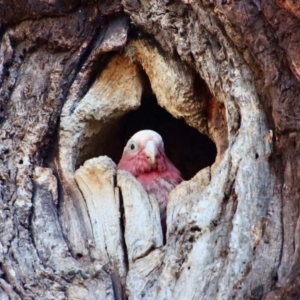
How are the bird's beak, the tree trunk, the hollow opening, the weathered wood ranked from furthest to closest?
the hollow opening → the bird's beak → the weathered wood → the tree trunk

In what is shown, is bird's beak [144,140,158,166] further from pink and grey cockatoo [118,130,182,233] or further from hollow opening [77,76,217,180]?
hollow opening [77,76,217,180]

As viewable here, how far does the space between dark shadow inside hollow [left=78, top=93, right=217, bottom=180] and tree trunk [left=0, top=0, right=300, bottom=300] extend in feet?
0.96

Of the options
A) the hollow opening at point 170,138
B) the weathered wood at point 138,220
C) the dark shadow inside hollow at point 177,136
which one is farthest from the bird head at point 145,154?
the weathered wood at point 138,220

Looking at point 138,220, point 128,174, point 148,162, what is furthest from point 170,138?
point 138,220

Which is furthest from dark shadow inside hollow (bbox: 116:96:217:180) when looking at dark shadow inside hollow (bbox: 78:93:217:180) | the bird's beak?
the bird's beak

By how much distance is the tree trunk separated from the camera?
3160 mm

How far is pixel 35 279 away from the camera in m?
3.34

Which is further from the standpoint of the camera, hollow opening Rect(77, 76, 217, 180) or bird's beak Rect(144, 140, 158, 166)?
hollow opening Rect(77, 76, 217, 180)

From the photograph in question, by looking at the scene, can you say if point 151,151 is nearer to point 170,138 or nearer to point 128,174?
point 128,174

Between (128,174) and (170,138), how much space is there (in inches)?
65.0

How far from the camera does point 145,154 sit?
4660 millimetres

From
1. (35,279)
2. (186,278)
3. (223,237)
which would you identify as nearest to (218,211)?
(223,237)

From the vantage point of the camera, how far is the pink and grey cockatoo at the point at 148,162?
461cm

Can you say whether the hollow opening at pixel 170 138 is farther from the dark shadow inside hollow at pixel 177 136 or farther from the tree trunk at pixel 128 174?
the tree trunk at pixel 128 174
